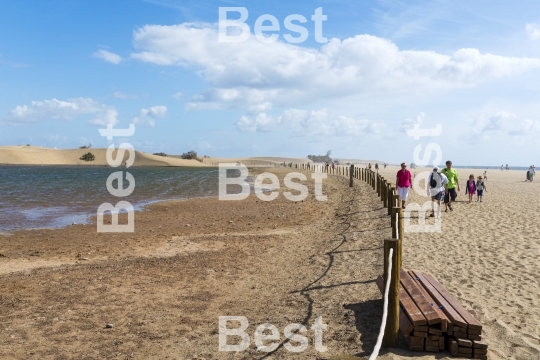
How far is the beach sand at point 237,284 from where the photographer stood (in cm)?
532

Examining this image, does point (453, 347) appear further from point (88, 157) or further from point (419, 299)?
point (88, 157)

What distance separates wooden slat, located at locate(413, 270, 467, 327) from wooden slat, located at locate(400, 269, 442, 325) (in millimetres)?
144

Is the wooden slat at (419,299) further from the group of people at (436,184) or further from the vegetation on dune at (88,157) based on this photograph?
the vegetation on dune at (88,157)

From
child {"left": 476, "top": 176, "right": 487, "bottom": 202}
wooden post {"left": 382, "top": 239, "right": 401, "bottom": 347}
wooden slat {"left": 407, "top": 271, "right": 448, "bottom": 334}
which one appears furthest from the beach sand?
child {"left": 476, "top": 176, "right": 487, "bottom": 202}

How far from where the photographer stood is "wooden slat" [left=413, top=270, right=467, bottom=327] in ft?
14.6

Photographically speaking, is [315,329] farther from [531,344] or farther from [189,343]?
[531,344]

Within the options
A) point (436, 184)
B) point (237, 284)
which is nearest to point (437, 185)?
point (436, 184)

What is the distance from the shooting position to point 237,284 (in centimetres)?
804

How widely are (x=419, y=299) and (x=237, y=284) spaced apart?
3882 mm

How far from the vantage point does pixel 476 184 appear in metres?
19.4

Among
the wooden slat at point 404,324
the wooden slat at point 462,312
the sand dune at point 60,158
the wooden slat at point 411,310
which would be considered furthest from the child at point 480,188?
the sand dune at point 60,158

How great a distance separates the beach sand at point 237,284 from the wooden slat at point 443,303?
378 mm

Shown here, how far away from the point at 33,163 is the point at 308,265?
128268 millimetres

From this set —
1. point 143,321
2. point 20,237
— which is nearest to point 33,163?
point 20,237
